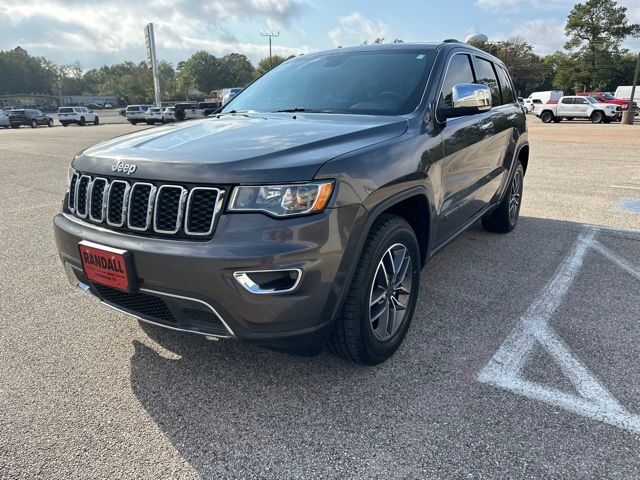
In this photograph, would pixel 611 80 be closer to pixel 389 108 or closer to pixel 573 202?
pixel 573 202

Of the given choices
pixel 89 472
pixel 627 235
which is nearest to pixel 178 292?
pixel 89 472

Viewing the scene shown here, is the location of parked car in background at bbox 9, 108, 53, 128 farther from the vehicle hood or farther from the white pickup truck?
the vehicle hood

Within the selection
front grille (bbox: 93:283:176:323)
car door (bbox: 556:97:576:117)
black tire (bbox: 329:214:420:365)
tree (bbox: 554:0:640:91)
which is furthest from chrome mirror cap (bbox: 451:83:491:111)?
tree (bbox: 554:0:640:91)

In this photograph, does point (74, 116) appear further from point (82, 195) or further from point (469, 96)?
point (469, 96)

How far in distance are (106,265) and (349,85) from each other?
2089 millimetres

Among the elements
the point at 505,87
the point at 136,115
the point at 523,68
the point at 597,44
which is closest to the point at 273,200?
the point at 505,87

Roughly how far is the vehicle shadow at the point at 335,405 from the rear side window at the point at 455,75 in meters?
1.49

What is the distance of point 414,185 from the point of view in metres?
2.81

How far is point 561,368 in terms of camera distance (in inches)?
109

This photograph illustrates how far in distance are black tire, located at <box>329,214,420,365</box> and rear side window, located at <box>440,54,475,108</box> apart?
1122mm

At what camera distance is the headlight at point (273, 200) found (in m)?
2.11

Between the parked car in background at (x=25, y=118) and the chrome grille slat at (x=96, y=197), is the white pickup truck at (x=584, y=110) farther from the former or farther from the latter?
the parked car in background at (x=25, y=118)

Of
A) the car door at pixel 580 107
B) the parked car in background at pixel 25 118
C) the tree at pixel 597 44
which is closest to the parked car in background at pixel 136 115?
the parked car in background at pixel 25 118

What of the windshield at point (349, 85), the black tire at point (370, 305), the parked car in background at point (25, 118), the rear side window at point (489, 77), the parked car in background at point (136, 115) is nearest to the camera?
the black tire at point (370, 305)
